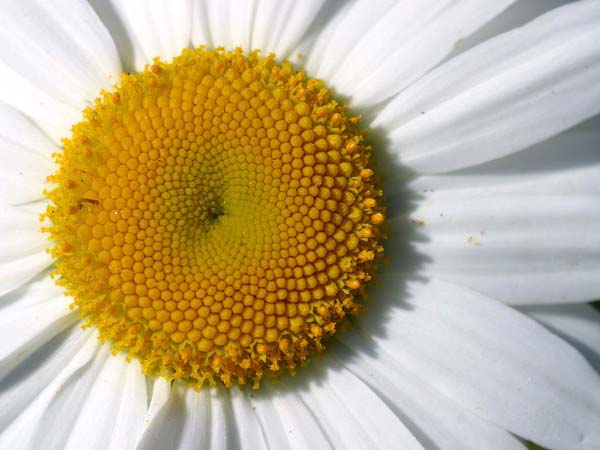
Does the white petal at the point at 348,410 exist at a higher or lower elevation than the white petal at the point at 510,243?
lower

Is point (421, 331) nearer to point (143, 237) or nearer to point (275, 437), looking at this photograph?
point (275, 437)

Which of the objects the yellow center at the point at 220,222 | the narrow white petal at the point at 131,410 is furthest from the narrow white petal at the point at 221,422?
the narrow white petal at the point at 131,410

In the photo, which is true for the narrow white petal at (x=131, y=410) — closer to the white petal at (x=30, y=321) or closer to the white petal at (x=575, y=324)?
the white petal at (x=30, y=321)

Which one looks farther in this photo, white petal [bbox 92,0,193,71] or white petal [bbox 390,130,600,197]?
white petal [bbox 92,0,193,71]

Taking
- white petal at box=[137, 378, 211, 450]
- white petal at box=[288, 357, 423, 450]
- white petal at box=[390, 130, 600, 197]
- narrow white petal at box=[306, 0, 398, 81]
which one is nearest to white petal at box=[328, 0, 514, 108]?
A: narrow white petal at box=[306, 0, 398, 81]

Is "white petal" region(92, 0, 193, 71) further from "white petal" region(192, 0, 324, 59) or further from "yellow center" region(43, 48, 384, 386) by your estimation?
"yellow center" region(43, 48, 384, 386)

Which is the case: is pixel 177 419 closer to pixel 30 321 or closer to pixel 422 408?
pixel 30 321

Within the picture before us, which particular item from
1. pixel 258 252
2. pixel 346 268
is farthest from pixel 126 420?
pixel 346 268

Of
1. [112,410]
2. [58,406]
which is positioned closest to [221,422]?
[112,410]
